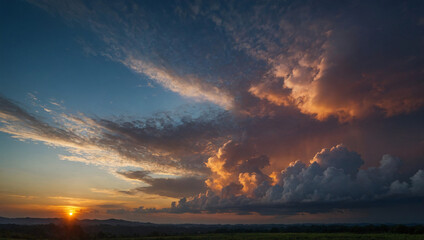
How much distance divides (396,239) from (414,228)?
87.3 meters

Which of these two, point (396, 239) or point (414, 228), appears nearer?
point (396, 239)

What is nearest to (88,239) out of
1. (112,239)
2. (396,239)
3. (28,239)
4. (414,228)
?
(112,239)

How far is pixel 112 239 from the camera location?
179000 mm

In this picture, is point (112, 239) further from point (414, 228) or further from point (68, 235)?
point (414, 228)

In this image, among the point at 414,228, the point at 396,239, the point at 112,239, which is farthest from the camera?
the point at 414,228

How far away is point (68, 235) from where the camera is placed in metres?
200

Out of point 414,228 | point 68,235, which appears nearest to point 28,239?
point 68,235

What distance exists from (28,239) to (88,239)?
Result: 2220 inches

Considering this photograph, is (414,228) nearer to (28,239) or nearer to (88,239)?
(88,239)

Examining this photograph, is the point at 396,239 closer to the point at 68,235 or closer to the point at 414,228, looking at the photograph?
the point at 414,228

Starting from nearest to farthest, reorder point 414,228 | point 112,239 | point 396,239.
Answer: point 396,239, point 112,239, point 414,228

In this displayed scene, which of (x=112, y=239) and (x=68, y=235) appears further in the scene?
(x=68, y=235)

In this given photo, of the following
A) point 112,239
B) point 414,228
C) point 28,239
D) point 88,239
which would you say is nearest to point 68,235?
point 88,239

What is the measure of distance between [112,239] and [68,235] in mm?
48659
